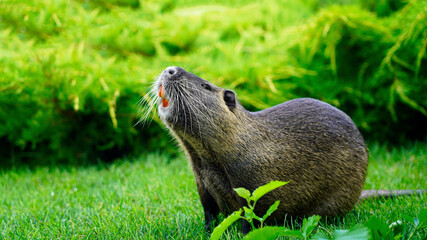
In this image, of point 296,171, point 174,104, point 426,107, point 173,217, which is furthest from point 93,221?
point 426,107

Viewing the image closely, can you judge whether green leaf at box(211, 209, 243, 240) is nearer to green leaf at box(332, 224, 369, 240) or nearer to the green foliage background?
green leaf at box(332, 224, 369, 240)

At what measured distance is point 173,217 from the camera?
2.87 meters

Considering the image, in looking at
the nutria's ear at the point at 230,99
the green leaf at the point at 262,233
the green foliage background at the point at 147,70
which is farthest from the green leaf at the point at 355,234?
the green foliage background at the point at 147,70

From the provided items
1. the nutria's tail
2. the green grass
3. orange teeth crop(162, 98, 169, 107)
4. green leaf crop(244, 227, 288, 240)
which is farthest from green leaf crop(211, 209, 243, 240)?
the nutria's tail

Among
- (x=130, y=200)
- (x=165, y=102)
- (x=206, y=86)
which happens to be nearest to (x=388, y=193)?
(x=206, y=86)

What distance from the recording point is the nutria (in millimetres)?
2480

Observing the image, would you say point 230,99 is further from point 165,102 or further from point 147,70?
point 147,70

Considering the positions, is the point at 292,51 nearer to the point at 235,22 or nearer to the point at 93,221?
the point at 235,22

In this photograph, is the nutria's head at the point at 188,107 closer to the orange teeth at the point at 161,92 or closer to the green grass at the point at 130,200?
the orange teeth at the point at 161,92

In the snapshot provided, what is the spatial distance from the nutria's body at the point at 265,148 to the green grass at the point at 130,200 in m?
0.21

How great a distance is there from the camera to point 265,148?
2602 mm

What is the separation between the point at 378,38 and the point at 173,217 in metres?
3.61

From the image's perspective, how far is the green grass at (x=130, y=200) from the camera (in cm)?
257

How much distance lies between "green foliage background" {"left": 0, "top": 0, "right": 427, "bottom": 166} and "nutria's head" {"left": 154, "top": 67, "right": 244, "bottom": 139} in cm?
197
